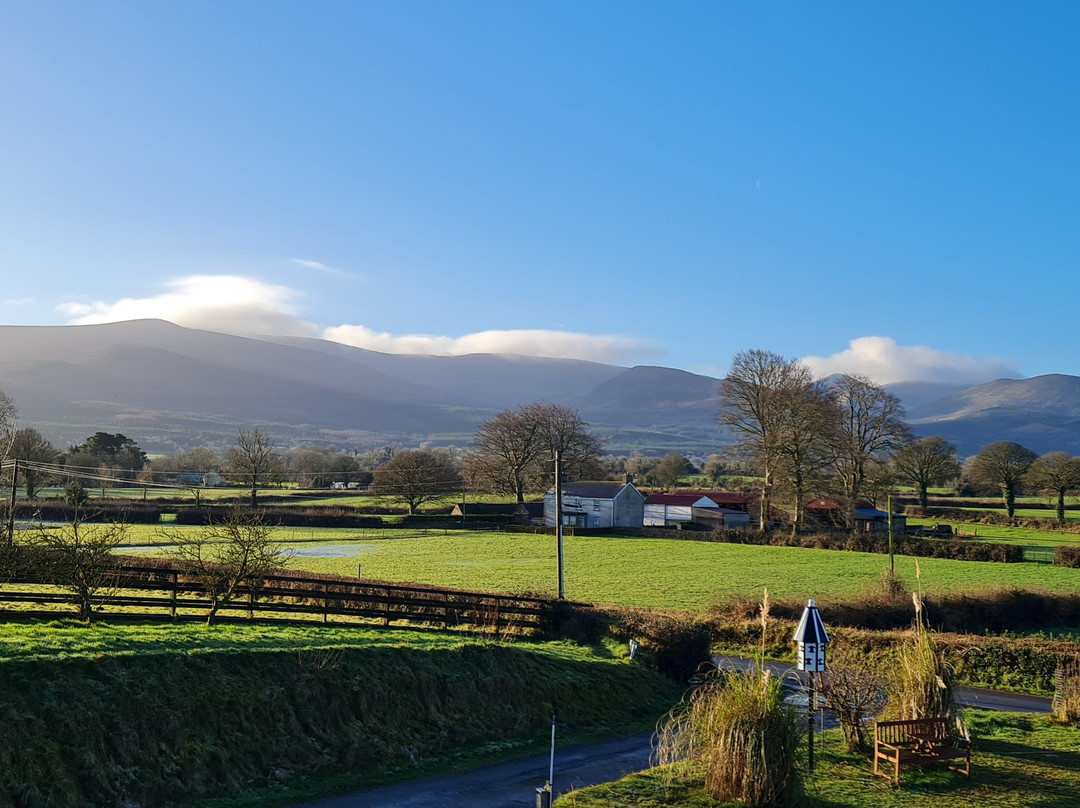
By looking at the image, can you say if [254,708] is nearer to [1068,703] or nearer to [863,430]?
[1068,703]

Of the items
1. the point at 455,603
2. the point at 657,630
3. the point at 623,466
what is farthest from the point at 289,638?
the point at 623,466

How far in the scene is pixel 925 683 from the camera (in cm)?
1420

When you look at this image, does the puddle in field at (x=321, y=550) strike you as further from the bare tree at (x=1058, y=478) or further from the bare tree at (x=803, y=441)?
the bare tree at (x=1058, y=478)

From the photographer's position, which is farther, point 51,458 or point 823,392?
point 51,458

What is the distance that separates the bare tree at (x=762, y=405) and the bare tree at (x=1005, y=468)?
78.3ft

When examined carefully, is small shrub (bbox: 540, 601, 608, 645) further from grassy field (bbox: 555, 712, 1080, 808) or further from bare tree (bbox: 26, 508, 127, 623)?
bare tree (bbox: 26, 508, 127, 623)

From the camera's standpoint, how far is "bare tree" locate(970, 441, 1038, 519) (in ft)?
260

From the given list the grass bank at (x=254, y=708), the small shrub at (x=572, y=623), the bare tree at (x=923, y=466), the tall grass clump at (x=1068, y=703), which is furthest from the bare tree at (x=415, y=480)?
the tall grass clump at (x=1068, y=703)

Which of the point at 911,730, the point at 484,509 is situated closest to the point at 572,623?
the point at 911,730

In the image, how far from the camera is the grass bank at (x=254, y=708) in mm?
12367

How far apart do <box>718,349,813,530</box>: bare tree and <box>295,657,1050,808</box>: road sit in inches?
2114

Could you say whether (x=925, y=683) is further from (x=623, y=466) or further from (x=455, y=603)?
(x=623, y=466)

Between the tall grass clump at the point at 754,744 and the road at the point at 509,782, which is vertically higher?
the tall grass clump at the point at 754,744

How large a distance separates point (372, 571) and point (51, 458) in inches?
2196
